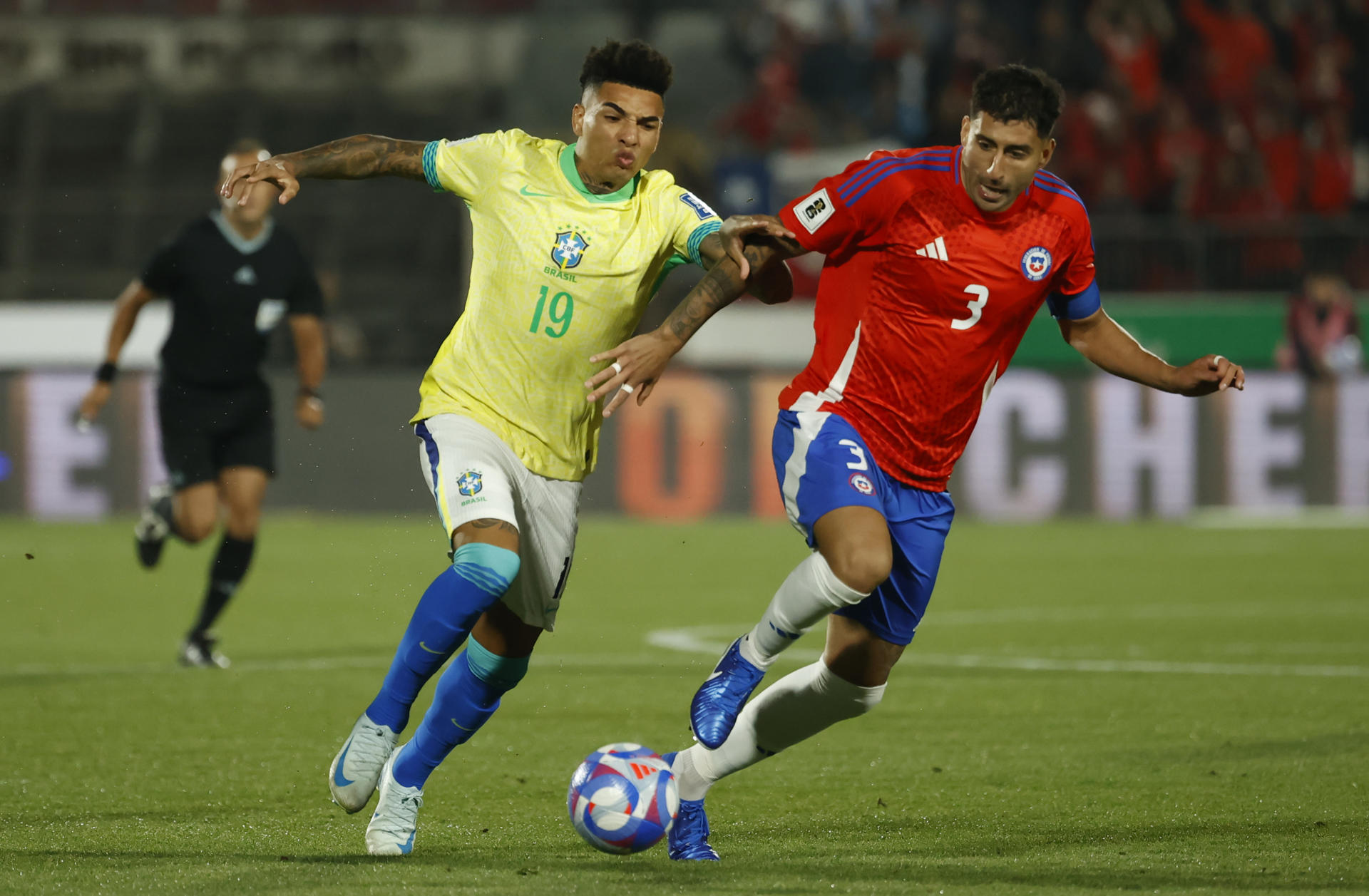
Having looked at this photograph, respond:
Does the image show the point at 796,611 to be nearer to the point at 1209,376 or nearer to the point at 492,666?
the point at 492,666

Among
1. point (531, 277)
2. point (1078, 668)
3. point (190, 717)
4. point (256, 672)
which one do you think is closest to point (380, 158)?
point (531, 277)

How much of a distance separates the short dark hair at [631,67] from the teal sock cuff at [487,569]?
135 centimetres

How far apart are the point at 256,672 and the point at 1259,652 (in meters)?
4.80

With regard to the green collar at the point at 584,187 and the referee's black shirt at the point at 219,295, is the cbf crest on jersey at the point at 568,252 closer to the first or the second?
the green collar at the point at 584,187

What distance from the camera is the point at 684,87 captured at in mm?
22531

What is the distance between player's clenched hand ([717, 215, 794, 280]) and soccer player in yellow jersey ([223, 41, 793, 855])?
0.15 m

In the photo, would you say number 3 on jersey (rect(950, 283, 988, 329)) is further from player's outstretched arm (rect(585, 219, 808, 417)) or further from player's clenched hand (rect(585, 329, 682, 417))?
player's clenched hand (rect(585, 329, 682, 417))

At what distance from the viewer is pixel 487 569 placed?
5.04 metres

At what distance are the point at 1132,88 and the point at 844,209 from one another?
16.4 meters

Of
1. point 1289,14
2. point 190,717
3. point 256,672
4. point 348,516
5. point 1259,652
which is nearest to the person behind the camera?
point 190,717

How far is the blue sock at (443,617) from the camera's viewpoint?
5051mm

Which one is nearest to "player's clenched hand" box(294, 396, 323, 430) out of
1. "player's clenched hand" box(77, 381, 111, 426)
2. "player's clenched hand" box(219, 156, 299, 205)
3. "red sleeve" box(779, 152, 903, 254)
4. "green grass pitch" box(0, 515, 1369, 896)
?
"player's clenched hand" box(77, 381, 111, 426)

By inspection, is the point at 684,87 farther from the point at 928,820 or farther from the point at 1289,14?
the point at 928,820

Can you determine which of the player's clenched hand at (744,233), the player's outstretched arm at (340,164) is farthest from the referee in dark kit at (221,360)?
the player's clenched hand at (744,233)
